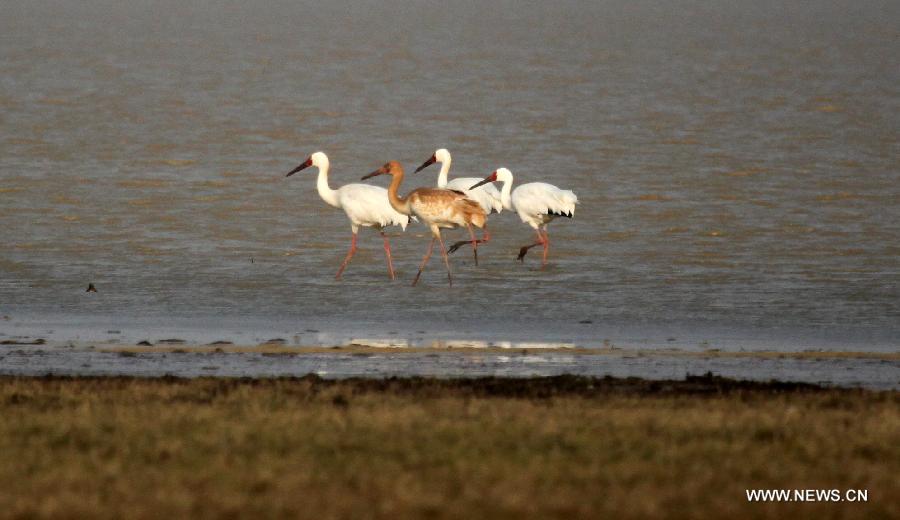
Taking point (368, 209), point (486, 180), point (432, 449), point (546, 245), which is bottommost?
point (432, 449)

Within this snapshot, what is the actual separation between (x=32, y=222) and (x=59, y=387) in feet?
44.6

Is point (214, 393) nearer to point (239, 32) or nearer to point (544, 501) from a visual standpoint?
point (544, 501)

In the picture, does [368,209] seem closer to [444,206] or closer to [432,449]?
[444,206]

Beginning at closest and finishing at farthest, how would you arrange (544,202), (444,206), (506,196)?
(444,206), (544,202), (506,196)

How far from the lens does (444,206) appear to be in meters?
20.2

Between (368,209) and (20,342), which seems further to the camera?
(368,209)

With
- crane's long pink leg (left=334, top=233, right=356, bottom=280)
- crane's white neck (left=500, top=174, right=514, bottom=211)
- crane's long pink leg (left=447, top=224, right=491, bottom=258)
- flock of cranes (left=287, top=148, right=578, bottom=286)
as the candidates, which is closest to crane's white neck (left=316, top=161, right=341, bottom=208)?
flock of cranes (left=287, top=148, right=578, bottom=286)

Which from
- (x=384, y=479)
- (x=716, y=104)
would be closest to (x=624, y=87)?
(x=716, y=104)

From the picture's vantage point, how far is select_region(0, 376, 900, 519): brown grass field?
713 cm

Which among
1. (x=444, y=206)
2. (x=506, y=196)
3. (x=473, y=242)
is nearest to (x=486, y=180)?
(x=506, y=196)

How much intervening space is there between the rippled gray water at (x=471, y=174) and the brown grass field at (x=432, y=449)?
443 centimetres

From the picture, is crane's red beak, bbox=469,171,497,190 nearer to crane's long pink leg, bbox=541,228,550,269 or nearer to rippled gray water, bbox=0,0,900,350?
rippled gray water, bbox=0,0,900,350

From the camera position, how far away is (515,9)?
106312 mm

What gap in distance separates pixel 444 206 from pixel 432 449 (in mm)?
12011
